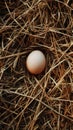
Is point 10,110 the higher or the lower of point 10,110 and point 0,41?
the lower

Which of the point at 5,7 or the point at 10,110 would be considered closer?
the point at 10,110

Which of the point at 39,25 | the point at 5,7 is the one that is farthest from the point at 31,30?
the point at 5,7

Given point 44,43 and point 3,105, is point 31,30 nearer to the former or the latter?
point 44,43
